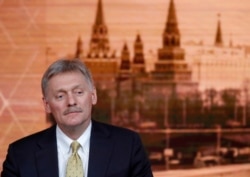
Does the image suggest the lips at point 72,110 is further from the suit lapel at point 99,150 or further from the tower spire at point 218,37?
the tower spire at point 218,37

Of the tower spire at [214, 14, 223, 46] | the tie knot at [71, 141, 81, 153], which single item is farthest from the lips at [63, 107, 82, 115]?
the tower spire at [214, 14, 223, 46]

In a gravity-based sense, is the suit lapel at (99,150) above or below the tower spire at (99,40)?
below

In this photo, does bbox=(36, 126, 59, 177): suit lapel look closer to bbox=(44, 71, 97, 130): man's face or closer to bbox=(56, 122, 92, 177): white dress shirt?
bbox=(56, 122, 92, 177): white dress shirt

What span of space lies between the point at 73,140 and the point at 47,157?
11 cm

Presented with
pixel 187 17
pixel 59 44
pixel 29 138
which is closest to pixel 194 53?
pixel 187 17

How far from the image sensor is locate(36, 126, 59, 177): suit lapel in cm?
203

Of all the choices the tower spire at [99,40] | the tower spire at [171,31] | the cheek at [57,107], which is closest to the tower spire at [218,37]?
the tower spire at [171,31]

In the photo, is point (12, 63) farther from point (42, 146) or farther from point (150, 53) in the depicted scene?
point (42, 146)

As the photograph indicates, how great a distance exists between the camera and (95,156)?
2.06 m

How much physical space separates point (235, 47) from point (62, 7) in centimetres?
106

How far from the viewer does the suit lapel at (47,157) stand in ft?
6.66

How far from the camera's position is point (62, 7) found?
322cm

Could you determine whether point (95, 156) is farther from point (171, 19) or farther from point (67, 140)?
point (171, 19)

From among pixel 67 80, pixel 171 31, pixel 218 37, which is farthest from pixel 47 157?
pixel 218 37
